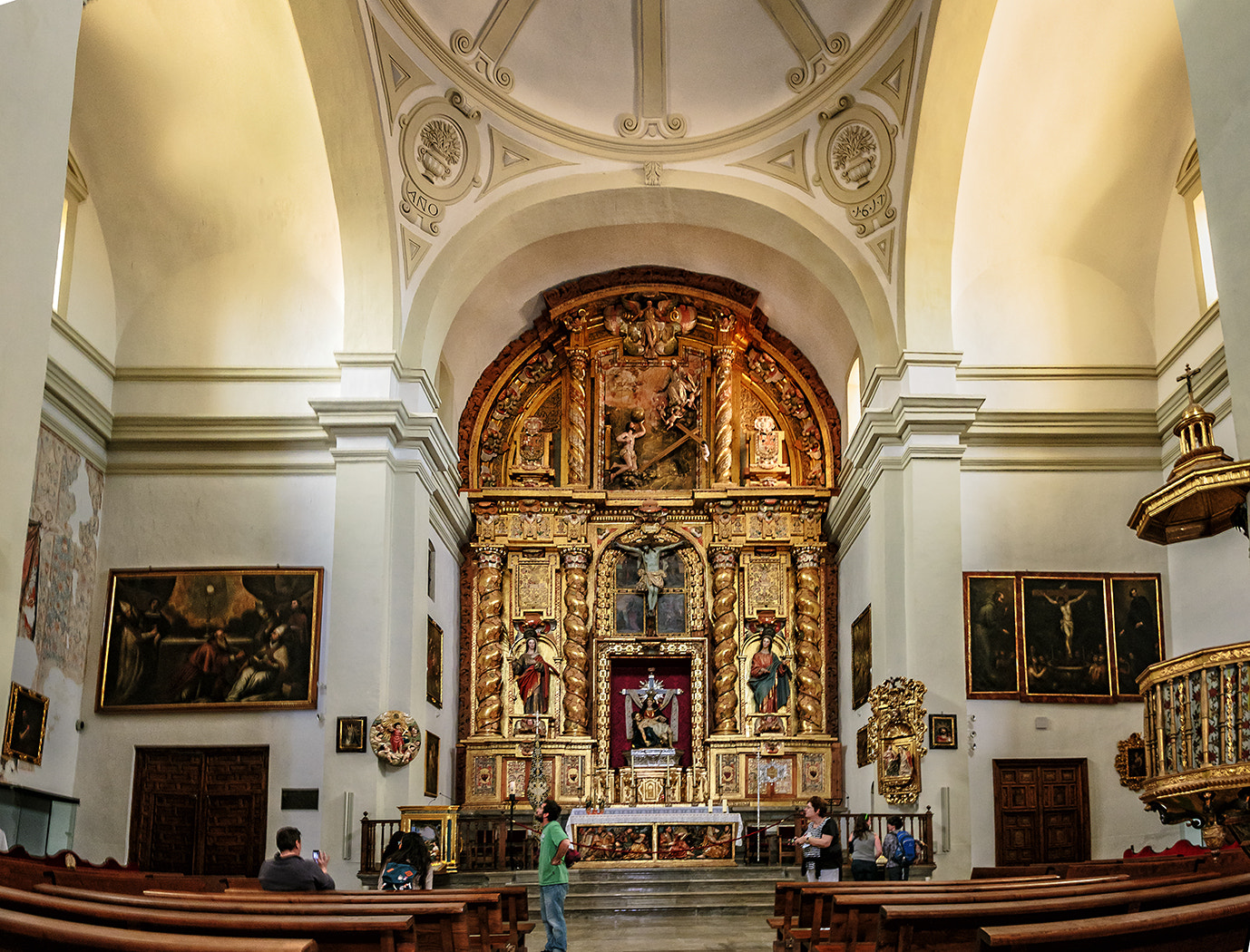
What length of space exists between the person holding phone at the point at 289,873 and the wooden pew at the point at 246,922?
325 cm

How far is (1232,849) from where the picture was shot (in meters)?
8.34

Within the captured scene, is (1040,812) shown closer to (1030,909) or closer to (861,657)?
(861,657)

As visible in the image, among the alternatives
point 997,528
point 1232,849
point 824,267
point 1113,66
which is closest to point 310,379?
point 824,267

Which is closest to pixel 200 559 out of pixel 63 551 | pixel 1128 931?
pixel 63 551

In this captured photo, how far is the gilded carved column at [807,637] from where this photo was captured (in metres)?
19.8

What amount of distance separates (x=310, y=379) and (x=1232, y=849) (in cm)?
1234

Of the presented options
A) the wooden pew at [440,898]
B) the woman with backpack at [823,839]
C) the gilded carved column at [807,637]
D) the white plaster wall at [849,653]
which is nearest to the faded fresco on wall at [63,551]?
the wooden pew at [440,898]

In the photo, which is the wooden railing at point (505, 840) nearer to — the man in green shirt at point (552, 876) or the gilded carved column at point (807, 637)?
the gilded carved column at point (807, 637)

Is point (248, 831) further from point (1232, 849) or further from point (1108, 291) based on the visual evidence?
point (1108, 291)

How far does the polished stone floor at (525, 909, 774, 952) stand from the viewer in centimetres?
1058

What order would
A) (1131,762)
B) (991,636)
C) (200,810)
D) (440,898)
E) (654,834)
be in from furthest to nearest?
1. (654,834)
2. (991,636)
3. (200,810)
4. (1131,762)
5. (440,898)

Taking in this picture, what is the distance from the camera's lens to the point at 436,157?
1639cm

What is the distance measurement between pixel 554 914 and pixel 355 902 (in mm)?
3829

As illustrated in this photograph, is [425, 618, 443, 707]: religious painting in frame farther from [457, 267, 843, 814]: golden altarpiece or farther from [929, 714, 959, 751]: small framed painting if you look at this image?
[929, 714, 959, 751]: small framed painting
